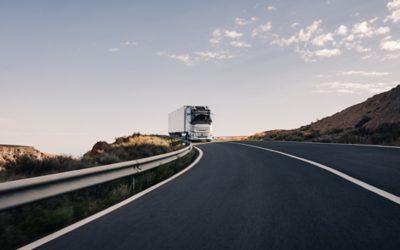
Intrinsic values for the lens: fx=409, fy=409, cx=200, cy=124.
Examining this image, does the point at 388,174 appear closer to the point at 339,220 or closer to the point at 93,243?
the point at 339,220

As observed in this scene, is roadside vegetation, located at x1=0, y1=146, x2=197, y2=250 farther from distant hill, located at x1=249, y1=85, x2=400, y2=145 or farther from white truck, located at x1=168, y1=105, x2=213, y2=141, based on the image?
white truck, located at x1=168, y1=105, x2=213, y2=141

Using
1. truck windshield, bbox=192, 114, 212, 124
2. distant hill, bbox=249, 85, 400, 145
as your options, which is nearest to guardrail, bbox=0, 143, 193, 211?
distant hill, bbox=249, 85, 400, 145

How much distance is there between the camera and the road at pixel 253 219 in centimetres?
410

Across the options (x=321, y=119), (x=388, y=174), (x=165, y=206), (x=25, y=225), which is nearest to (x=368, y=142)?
(x=388, y=174)

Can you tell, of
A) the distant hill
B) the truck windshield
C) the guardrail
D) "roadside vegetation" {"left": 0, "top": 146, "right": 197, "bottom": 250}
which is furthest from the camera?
the truck windshield

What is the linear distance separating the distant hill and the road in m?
18.0

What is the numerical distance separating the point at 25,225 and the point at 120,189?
9.30 feet

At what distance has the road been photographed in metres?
4.10

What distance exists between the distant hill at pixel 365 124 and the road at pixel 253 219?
17987mm

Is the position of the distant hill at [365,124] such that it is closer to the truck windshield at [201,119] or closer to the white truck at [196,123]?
the white truck at [196,123]

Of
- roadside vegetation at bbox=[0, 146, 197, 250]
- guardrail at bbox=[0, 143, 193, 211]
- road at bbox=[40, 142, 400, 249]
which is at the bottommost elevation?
roadside vegetation at bbox=[0, 146, 197, 250]

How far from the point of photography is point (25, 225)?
5.68 m

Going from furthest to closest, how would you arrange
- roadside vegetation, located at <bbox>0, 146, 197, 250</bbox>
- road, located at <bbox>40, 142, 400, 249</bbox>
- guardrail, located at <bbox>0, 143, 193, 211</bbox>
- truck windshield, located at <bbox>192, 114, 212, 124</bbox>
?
truck windshield, located at <bbox>192, 114, 212, 124</bbox>
roadside vegetation, located at <bbox>0, 146, 197, 250</bbox>
guardrail, located at <bbox>0, 143, 193, 211</bbox>
road, located at <bbox>40, 142, 400, 249</bbox>

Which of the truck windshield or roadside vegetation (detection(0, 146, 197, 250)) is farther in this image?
the truck windshield
